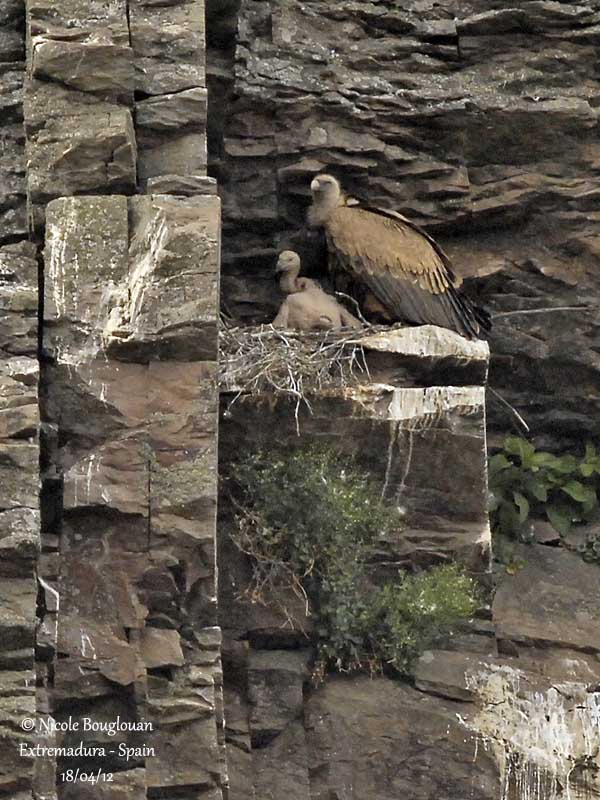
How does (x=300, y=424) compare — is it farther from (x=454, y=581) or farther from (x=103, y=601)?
(x=103, y=601)

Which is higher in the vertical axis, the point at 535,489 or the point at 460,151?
the point at 460,151

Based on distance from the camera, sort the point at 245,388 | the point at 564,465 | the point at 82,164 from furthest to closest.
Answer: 1. the point at 564,465
2. the point at 245,388
3. the point at 82,164

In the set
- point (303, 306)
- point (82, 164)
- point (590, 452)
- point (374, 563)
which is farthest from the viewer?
point (590, 452)

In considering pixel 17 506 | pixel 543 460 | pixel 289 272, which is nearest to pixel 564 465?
pixel 543 460

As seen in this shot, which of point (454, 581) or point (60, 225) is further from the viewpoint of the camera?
point (454, 581)

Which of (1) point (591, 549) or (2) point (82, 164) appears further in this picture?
(1) point (591, 549)

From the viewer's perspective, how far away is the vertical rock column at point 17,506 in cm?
870

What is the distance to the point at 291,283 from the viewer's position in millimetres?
12164

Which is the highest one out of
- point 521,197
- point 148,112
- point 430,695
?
point 148,112

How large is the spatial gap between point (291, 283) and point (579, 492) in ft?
7.43

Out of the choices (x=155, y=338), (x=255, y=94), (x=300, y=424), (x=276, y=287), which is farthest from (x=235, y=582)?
(x=255, y=94)

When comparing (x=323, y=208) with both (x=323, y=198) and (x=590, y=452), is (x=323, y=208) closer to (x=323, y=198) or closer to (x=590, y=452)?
(x=323, y=198)

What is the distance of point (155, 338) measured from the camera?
9.91m

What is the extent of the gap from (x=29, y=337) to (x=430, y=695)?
3023 millimetres
